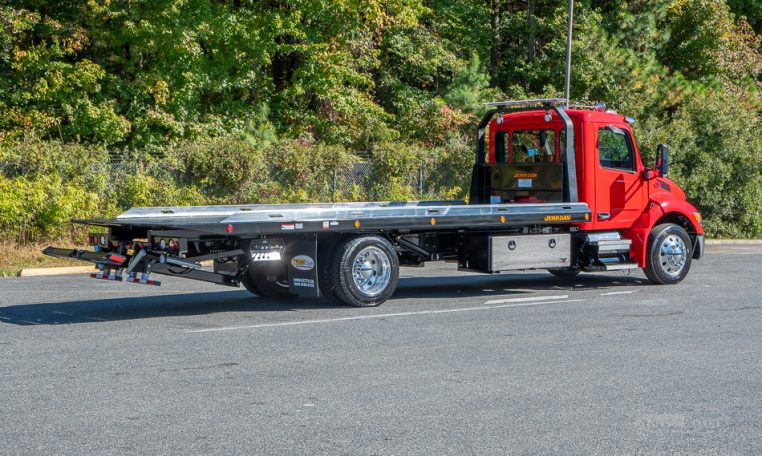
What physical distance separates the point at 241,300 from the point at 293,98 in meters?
20.6

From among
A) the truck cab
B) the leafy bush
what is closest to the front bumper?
the truck cab

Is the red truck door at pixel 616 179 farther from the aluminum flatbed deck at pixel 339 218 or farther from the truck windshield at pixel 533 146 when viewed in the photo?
the truck windshield at pixel 533 146

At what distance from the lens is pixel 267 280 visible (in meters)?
12.9

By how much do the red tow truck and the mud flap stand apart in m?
0.01

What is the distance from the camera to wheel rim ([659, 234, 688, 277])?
14867 mm

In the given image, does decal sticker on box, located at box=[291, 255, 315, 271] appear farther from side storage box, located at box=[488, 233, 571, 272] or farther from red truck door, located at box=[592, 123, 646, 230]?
red truck door, located at box=[592, 123, 646, 230]

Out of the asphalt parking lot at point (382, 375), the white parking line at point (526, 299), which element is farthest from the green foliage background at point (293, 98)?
the white parking line at point (526, 299)

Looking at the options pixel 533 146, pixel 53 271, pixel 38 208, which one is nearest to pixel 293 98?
pixel 38 208

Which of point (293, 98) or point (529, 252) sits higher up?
A: point (293, 98)

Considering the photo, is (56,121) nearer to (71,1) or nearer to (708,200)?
(71,1)

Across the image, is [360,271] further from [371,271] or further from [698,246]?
[698,246]

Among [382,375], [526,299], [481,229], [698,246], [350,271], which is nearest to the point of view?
[382,375]

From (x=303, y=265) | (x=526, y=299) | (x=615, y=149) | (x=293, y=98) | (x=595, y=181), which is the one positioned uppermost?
(x=293, y=98)

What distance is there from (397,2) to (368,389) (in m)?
26.3
